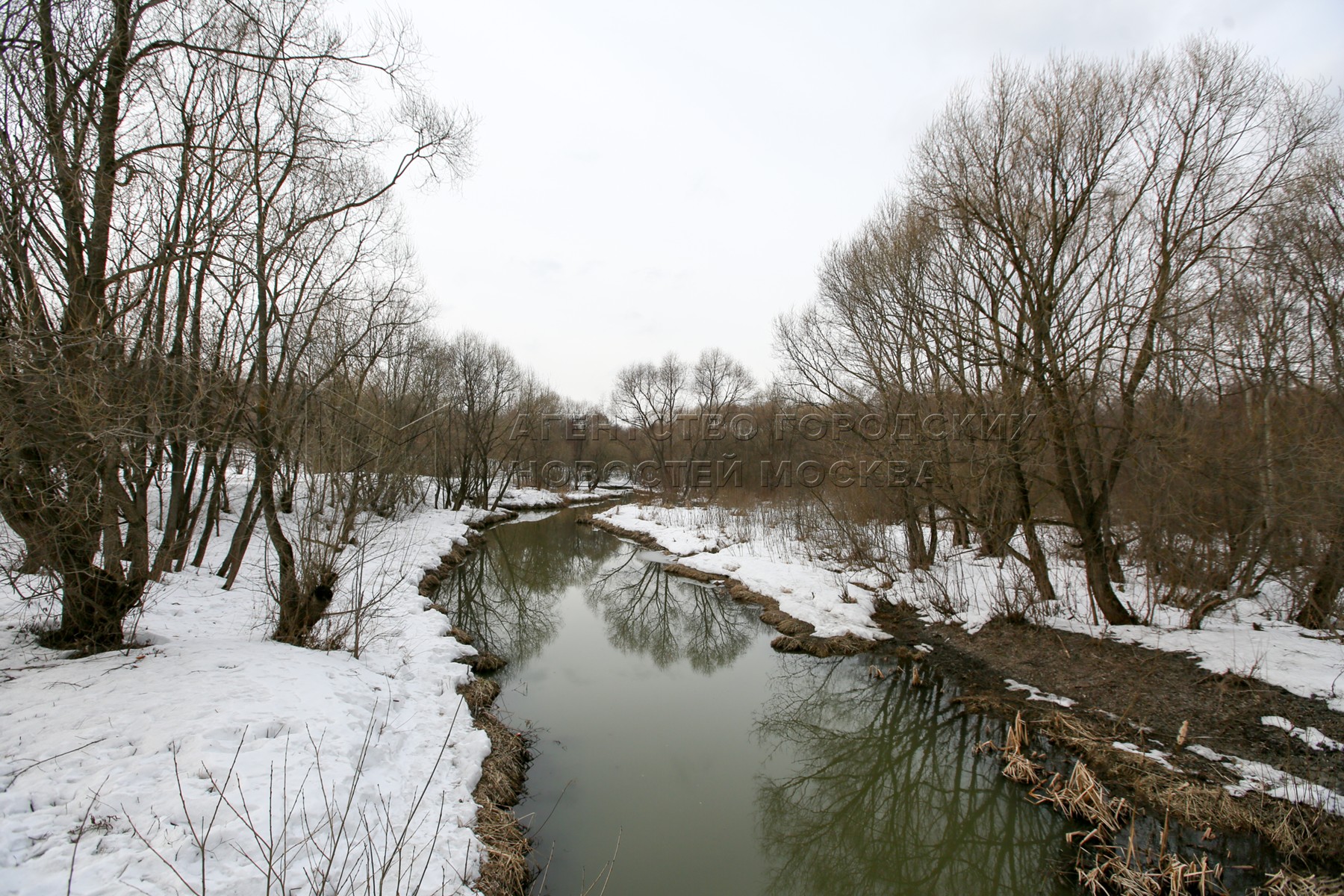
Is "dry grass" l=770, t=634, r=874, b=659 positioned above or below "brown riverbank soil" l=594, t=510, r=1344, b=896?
below

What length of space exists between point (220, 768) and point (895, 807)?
234 inches

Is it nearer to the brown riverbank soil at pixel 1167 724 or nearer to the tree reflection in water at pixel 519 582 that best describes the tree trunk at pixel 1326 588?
the brown riverbank soil at pixel 1167 724

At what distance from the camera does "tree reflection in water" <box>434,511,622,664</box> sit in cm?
1088

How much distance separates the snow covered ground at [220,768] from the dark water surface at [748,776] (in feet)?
3.91

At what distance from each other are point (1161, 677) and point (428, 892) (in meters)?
8.09

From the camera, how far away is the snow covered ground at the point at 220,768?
306 centimetres

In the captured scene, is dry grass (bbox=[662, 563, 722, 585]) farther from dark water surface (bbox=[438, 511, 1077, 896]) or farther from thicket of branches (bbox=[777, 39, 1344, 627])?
thicket of branches (bbox=[777, 39, 1344, 627])

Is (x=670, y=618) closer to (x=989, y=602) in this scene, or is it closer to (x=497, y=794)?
(x=989, y=602)

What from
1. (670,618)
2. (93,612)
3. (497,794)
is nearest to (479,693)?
(497,794)

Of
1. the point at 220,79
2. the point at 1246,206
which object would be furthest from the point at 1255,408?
the point at 220,79

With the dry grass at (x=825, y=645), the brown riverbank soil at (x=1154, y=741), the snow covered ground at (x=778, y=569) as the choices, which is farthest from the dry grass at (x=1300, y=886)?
the snow covered ground at (x=778, y=569)

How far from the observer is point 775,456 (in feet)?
102

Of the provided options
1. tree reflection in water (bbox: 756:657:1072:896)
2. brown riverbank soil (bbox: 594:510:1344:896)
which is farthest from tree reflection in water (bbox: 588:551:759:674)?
brown riverbank soil (bbox: 594:510:1344:896)

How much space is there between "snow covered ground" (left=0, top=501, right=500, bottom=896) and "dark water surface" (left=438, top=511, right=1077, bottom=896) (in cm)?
119
